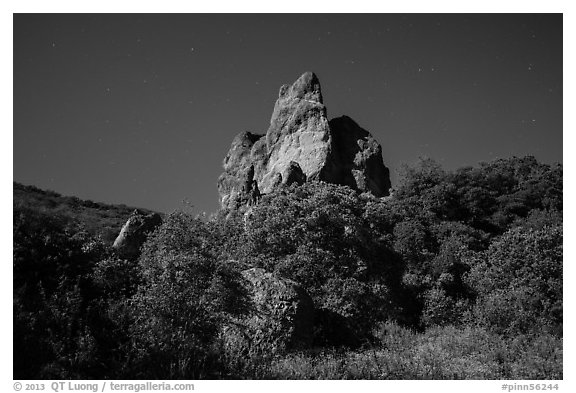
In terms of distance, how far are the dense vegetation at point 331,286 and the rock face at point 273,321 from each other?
1.15ft

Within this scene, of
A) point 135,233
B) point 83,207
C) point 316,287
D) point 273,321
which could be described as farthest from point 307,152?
point 273,321

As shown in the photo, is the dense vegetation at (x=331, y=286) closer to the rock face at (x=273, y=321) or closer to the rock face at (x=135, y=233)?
the rock face at (x=273, y=321)

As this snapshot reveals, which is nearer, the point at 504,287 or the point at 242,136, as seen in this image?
the point at 504,287

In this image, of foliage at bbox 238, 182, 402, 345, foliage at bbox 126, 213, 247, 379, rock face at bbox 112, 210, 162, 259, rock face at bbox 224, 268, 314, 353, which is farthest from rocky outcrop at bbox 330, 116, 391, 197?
foliage at bbox 126, 213, 247, 379

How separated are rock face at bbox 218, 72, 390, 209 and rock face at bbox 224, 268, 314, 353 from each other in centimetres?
5051

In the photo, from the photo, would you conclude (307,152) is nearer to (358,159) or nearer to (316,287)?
(358,159)

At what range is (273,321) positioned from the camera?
551 inches

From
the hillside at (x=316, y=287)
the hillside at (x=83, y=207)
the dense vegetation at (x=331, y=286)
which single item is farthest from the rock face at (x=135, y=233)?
the hillside at (x=83, y=207)

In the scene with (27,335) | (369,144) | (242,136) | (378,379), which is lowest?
(378,379)
